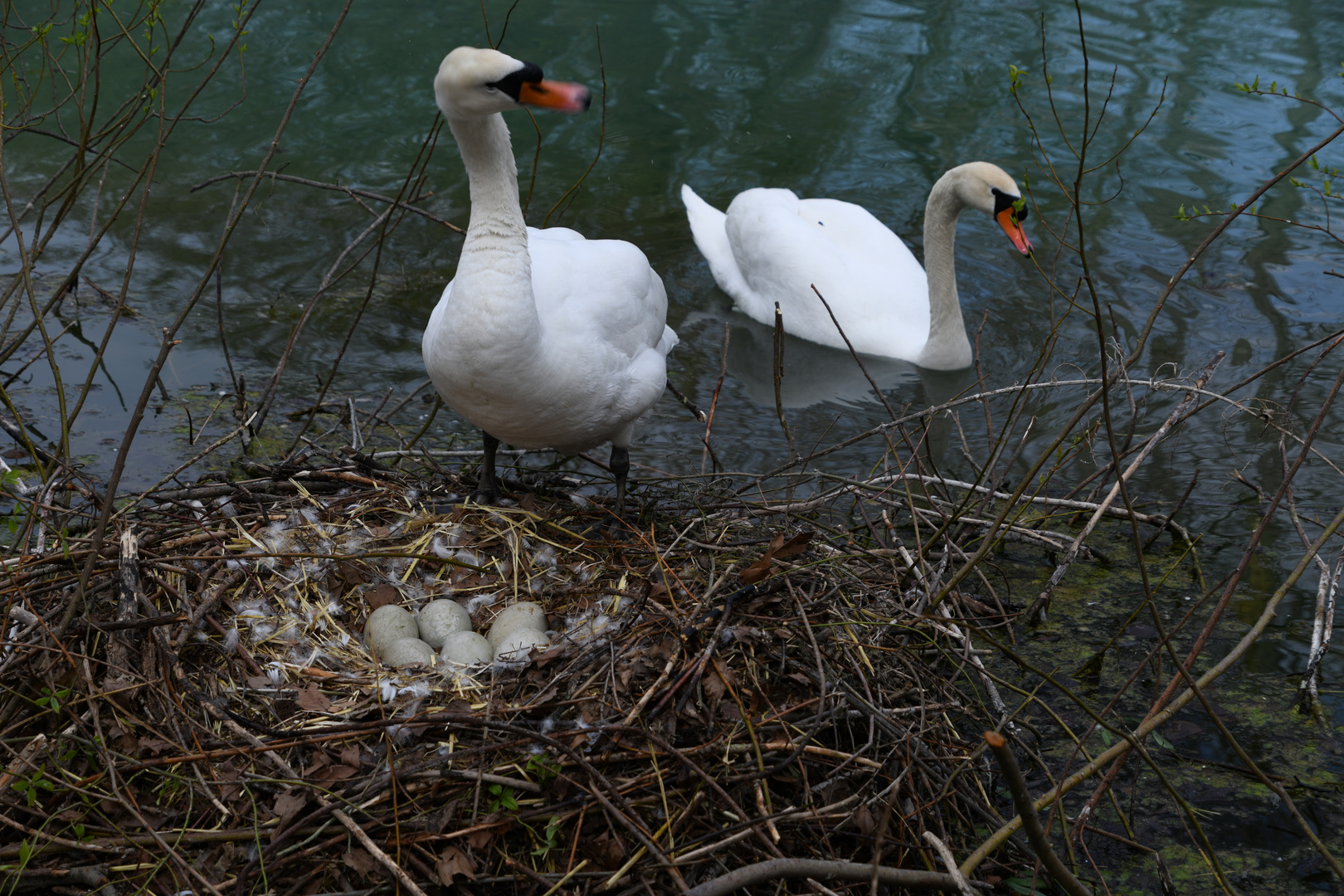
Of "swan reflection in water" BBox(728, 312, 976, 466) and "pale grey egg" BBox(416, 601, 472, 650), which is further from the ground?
"pale grey egg" BBox(416, 601, 472, 650)

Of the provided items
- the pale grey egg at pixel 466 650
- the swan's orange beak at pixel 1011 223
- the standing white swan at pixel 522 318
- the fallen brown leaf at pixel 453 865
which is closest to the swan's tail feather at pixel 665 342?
the standing white swan at pixel 522 318

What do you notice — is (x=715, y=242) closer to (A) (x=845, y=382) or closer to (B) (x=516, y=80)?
(A) (x=845, y=382)

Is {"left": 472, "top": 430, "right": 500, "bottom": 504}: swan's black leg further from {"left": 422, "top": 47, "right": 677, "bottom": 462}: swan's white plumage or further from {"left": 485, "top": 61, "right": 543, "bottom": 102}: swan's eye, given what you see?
{"left": 485, "top": 61, "right": 543, "bottom": 102}: swan's eye

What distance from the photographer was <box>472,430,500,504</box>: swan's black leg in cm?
464

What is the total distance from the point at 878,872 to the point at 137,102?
343cm

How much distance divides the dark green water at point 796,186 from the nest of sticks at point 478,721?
1502 millimetres

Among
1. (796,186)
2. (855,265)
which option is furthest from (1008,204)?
(796,186)

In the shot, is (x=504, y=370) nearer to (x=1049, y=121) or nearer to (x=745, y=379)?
(x=745, y=379)

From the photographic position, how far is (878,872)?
2562 mm

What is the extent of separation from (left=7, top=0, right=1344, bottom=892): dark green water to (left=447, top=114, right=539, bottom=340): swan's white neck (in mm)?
1653

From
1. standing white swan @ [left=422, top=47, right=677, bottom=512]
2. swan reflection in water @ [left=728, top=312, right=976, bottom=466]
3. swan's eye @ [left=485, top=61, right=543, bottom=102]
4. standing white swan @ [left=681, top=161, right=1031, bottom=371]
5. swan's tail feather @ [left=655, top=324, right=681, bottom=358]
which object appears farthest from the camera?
standing white swan @ [left=681, top=161, right=1031, bottom=371]

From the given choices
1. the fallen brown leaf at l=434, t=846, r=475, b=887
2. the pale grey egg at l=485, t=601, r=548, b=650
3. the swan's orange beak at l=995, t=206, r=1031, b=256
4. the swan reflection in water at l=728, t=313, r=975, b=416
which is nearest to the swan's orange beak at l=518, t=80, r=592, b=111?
the pale grey egg at l=485, t=601, r=548, b=650

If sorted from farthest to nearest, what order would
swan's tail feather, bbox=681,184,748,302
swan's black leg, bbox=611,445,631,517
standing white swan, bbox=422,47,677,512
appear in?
swan's tail feather, bbox=681,184,748,302, swan's black leg, bbox=611,445,631,517, standing white swan, bbox=422,47,677,512

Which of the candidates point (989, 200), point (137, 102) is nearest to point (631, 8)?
point (989, 200)
